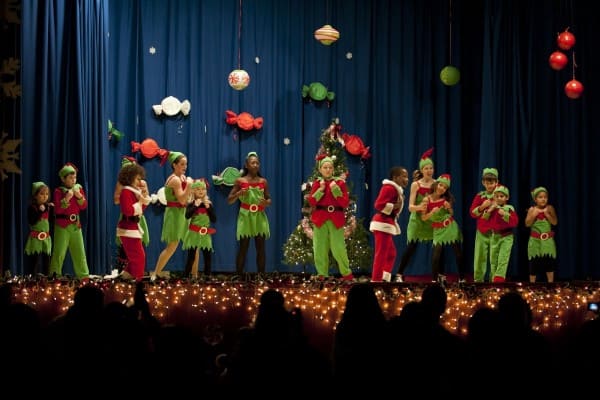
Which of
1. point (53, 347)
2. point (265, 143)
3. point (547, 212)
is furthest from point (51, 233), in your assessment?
point (53, 347)

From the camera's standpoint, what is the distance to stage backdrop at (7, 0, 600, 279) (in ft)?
42.0

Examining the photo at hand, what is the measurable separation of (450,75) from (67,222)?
6010 mm

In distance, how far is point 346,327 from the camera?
4301 mm

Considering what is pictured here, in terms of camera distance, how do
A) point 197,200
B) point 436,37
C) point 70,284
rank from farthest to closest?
point 436,37, point 197,200, point 70,284

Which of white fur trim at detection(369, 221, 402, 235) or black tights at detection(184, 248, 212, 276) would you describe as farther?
black tights at detection(184, 248, 212, 276)

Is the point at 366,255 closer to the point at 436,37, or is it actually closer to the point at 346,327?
the point at 436,37

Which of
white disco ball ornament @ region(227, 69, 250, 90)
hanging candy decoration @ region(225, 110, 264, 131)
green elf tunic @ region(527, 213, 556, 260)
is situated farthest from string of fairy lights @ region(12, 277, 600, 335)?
hanging candy decoration @ region(225, 110, 264, 131)

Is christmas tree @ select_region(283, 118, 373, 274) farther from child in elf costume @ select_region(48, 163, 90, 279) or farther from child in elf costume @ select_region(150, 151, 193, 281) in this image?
child in elf costume @ select_region(48, 163, 90, 279)

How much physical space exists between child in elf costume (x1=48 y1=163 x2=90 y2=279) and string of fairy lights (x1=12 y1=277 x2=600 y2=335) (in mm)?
2093

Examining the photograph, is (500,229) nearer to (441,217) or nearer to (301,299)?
(441,217)

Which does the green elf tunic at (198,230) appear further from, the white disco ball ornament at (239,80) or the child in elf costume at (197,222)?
the white disco ball ornament at (239,80)

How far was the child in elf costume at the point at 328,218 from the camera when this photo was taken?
31.8 ft

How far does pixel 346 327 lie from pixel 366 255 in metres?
8.31

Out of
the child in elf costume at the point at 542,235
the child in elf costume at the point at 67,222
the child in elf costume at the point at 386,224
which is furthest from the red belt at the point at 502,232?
the child in elf costume at the point at 67,222
